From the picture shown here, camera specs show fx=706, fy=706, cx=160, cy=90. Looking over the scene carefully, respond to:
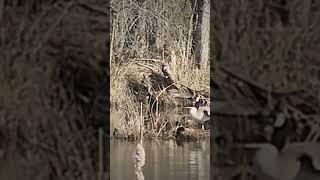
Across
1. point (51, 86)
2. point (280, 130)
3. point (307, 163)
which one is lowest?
point (307, 163)

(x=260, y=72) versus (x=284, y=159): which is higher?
(x=260, y=72)

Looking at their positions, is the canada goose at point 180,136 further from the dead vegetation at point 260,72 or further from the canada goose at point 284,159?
the canada goose at point 284,159

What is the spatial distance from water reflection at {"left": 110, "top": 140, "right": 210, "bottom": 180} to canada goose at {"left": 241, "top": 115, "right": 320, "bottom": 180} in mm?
223

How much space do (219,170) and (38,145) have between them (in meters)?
0.62

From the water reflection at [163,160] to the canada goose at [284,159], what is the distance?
0.73 feet

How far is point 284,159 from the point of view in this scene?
7.78ft

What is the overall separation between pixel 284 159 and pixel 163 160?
43cm

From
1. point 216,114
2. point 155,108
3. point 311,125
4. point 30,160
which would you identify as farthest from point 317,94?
point 30,160

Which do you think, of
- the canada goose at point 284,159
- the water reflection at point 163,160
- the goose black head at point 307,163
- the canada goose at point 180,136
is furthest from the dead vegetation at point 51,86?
the goose black head at point 307,163

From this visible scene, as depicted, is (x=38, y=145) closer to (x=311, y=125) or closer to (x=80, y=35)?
(x=80, y=35)

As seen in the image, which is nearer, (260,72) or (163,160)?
(260,72)

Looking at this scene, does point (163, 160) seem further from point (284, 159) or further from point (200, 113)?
point (284, 159)

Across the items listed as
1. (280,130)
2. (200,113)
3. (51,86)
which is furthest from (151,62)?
(280,130)

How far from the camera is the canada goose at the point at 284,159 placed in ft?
7.78
